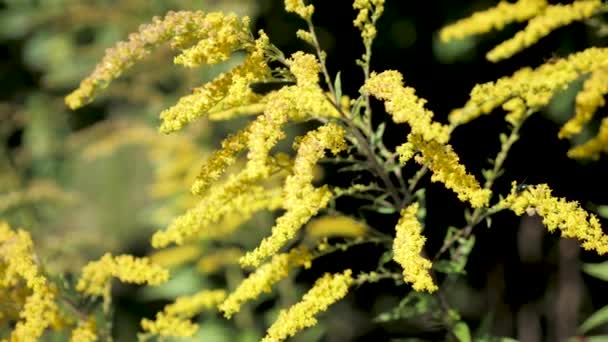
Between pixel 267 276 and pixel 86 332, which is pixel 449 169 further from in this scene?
pixel 86 332

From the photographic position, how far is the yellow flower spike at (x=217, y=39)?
2.17 m

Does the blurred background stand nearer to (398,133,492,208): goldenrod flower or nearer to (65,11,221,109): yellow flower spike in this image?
(398,133,492,208): goldenrod flower

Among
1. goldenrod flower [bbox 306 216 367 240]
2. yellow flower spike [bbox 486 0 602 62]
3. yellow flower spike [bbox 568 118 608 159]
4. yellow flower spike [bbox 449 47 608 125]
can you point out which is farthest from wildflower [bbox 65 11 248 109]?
goldenrod flower [bbox 306 216 367 240]

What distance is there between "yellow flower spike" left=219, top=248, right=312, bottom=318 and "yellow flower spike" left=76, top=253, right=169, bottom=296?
0.38m

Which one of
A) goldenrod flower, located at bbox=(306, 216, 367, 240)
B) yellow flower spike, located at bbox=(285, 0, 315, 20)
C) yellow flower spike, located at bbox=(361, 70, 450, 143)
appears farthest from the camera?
goldenrod flower, located at bbox=(306, 216, 367, 240)

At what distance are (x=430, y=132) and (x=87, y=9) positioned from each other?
447 centimetres

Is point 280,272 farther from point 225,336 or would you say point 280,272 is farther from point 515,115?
point 225,336

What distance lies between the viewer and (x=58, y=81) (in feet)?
19.7

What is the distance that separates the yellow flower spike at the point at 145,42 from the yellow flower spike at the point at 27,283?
24.6 inches

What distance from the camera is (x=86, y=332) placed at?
2770 millimetres

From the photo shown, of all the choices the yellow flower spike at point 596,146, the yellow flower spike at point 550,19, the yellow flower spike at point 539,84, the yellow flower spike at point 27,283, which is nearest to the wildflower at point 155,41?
the yellow flower spike at point 27,283

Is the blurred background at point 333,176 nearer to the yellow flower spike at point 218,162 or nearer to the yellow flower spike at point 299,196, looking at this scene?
the yellow flower spike at point 299,196

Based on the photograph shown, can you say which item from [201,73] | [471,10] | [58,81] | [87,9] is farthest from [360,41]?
[58,81]

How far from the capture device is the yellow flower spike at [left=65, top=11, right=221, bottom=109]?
7.30 feet
